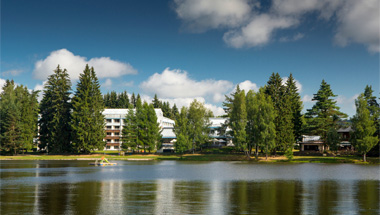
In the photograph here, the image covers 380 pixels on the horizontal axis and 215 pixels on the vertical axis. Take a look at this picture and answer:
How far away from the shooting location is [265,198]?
96.3 feet

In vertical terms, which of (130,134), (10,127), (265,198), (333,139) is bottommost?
(265,198)

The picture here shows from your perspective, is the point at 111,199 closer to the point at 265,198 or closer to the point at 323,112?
the point at 265,198

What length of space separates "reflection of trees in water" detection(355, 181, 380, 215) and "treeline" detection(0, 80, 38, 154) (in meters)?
102

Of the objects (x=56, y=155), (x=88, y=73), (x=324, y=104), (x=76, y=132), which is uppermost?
(x=88, y=73)

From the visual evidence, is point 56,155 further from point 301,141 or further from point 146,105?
point 301,141

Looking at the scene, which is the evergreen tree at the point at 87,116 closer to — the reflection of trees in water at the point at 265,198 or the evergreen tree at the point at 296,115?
the evergreen tree at the point at 296,115

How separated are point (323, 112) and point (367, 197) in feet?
255

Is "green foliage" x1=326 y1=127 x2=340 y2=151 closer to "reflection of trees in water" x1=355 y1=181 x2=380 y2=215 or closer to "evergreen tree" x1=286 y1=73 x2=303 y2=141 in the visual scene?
"evergreen tree" x1=286 y1=73 x2=303 y2=141

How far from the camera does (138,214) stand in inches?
884

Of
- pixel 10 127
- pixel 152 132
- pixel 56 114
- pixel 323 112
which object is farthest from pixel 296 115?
pixel 10 127

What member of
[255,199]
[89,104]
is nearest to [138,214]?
[255,199]

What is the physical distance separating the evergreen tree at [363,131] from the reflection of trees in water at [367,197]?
4462cm

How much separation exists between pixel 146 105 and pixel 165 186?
8319 cm

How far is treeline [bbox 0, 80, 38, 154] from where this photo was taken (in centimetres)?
10944
